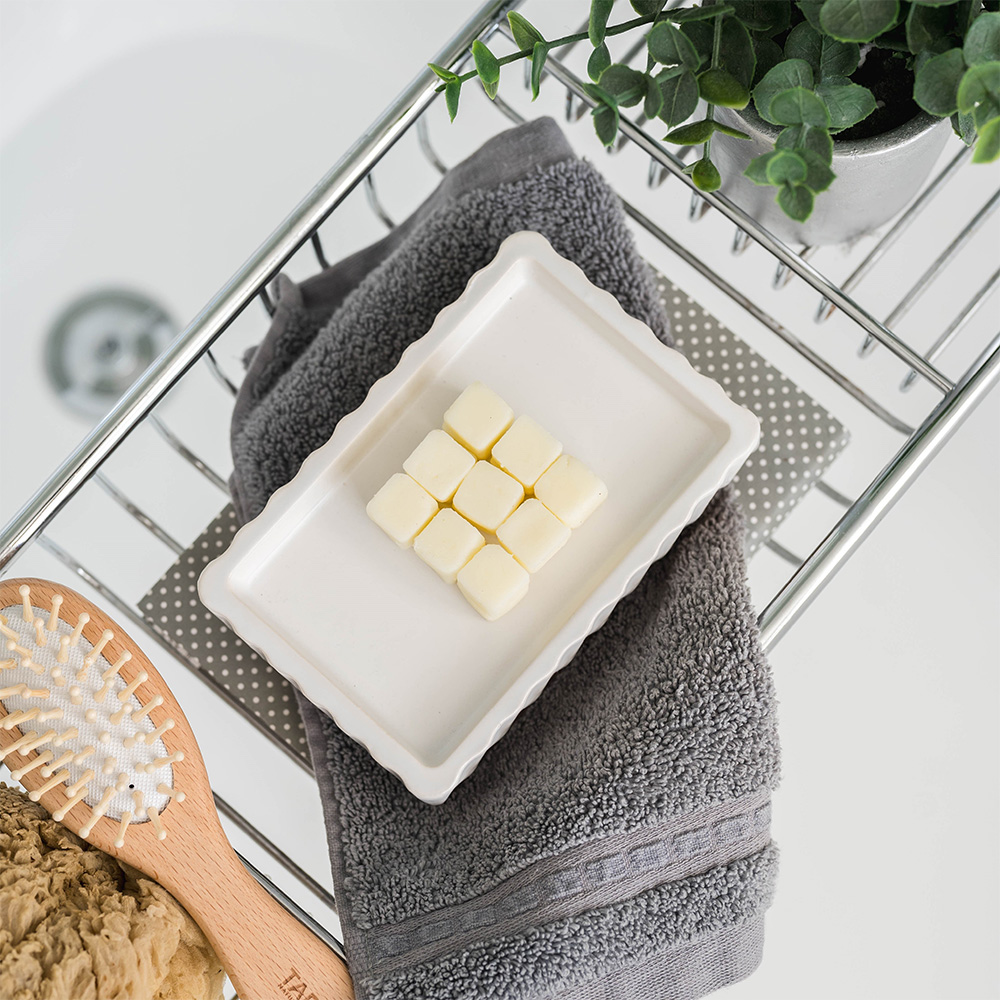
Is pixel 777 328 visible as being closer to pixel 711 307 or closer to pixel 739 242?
pixel 739 242

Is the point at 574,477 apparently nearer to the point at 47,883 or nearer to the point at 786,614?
the point at 786,614

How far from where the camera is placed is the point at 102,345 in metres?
0.94

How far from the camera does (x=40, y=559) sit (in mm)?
843

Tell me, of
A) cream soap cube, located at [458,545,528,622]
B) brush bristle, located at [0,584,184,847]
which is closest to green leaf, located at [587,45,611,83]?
cream soap cube, located at [458,545,528,622]

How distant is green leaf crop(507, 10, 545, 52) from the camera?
0.40 m

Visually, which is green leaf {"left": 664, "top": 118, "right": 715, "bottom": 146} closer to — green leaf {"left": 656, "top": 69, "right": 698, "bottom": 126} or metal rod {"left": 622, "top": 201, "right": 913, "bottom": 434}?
green leaf {"left": 656, "top": 69, "right": 698, "bottom": 126}

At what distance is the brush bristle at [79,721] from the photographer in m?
0.44

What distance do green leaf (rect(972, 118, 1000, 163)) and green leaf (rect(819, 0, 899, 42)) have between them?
53mm

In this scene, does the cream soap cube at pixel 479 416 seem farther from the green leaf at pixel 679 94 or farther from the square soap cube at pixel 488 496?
the green leaf at pixel 679 94

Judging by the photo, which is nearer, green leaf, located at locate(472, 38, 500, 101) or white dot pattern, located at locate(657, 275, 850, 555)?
green leaf, located at locate(472, 38, 500, 101)

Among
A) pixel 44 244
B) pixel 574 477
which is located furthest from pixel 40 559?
pixel 574 477

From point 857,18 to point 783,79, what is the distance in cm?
4

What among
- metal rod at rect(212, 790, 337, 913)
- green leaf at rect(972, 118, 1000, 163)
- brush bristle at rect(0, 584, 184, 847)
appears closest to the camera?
green leaf at rect(972, 118, 1000, 163)

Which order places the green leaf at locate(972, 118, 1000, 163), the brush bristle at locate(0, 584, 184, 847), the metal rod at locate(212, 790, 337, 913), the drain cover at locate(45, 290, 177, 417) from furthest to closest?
1. the drain cover at locate(45, 290, 177, 417)
2. the metal rod at locate(212, 790, 337, 913)
3. the brush bristle at locate(0, 584, 184, 847)
4. the green leaf at locate(972, 118, 1000, 163)
